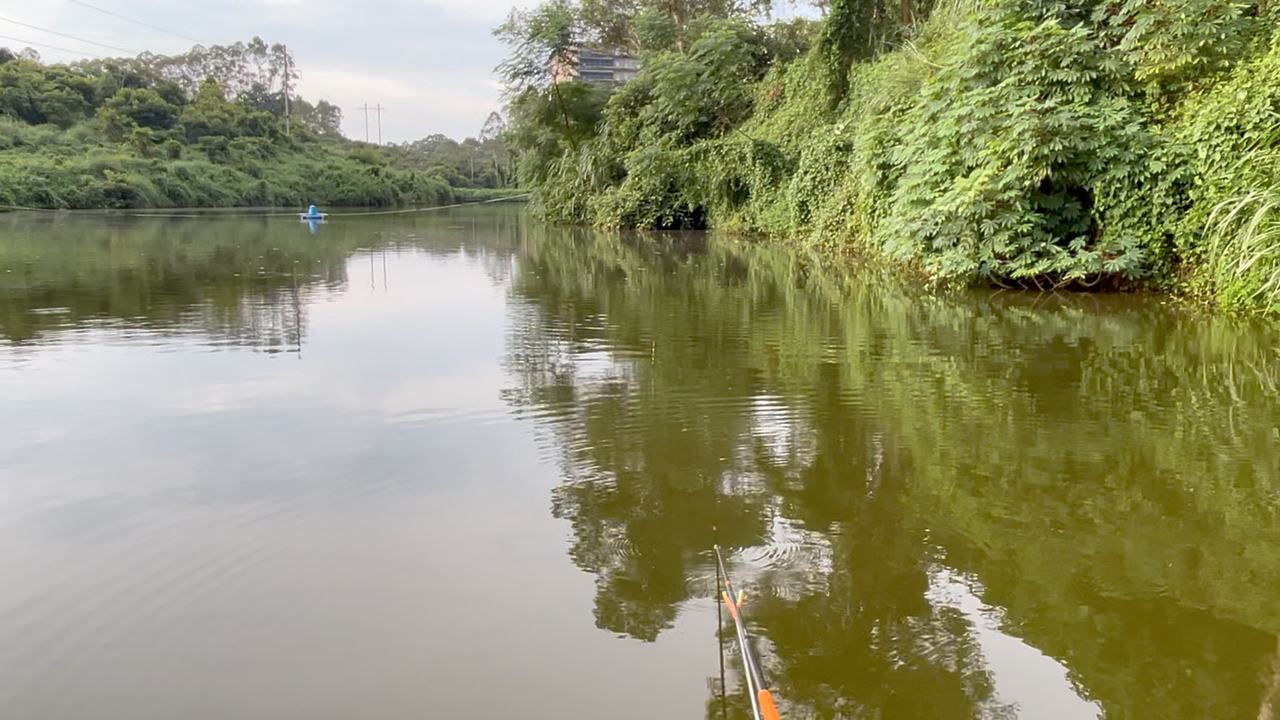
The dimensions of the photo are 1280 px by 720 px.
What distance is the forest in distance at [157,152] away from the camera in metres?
45.7

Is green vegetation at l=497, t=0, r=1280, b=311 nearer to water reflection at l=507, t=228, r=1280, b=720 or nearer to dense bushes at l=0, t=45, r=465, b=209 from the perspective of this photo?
water reflection at l=507, t=228, r=1280, b=720

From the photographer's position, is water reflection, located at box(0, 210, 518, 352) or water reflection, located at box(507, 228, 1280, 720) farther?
water reflection, located at box(0, 210, 518, 352)

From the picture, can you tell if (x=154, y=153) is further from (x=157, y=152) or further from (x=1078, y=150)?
(x=1078, y=150)

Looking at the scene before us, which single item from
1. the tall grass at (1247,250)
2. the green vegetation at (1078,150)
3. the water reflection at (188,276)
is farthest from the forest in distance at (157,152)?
the tall grass at (1247,250)

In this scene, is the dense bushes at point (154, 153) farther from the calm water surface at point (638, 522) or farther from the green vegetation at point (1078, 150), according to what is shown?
the calm water surface at point (638, 522)

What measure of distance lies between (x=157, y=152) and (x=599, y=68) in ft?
103

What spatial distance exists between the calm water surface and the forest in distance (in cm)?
3684

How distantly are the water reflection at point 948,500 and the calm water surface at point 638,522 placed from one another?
19 mm

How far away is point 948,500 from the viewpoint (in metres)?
4.48

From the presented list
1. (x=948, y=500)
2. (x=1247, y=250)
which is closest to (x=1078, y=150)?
(x=1247, y=250)

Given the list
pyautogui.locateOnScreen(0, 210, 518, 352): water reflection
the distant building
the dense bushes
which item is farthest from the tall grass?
the dense bushes

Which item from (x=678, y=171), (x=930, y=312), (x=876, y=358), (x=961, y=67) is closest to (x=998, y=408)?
(x=876, y=358)

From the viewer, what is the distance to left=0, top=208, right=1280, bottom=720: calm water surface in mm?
2967

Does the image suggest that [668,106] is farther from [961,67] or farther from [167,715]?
[167,715]
